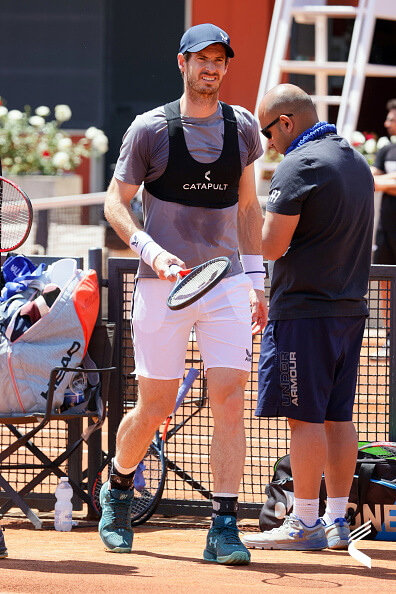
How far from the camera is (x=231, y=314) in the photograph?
4.55m

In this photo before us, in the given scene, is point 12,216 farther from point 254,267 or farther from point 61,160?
point 61,160

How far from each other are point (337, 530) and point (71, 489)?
1483 mm

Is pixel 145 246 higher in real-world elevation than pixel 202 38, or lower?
lower

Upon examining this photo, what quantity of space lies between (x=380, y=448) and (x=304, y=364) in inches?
41.6

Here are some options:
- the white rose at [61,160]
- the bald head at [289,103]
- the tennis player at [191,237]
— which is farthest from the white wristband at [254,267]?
the white rose at [61,160]

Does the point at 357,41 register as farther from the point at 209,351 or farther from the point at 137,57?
the point at 209,351

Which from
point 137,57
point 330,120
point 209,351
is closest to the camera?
point 209,351

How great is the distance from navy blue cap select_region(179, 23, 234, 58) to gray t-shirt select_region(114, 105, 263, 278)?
0.99 feet

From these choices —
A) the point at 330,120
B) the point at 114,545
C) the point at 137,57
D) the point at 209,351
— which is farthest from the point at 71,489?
the point at 137,57

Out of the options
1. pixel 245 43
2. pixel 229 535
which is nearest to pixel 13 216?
pixel 229 535

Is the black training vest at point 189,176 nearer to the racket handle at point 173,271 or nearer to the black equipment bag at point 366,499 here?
the racket handle at point 173,271

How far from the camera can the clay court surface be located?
3.82m

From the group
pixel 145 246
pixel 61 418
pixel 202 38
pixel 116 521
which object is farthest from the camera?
pixel 61 418

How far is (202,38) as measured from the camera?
14.8 feet
